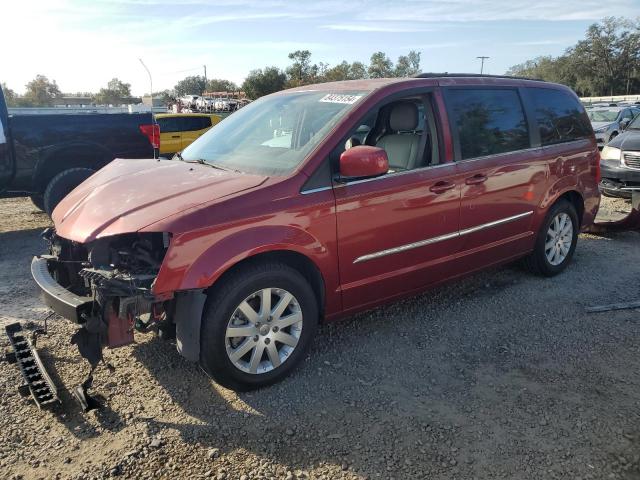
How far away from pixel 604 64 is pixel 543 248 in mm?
73174

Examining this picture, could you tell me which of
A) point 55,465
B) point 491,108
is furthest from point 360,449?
point 491,108

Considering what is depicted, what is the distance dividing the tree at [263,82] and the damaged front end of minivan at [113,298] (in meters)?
53.9

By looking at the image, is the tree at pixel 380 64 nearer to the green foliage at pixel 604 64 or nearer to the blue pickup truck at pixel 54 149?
the green foliage at pixel 604 64

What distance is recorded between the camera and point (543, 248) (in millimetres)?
4984

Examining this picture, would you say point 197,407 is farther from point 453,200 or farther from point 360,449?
point 453,200

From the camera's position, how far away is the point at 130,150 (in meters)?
7.34

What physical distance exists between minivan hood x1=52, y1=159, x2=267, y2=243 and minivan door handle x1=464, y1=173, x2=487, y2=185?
68.3 inches

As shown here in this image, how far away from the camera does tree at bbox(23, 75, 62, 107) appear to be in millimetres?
41419

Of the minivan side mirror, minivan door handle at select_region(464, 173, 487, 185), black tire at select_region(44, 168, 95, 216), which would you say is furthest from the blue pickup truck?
minivan door handle at select_region(464, 173, 487, 185)

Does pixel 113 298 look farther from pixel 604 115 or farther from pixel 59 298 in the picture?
pixel 604 115

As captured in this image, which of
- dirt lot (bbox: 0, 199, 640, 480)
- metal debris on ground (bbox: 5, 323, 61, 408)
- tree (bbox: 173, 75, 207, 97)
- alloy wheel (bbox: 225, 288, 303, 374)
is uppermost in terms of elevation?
tree (bbox: 173, 75, 207, 97)

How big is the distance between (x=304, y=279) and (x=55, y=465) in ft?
5.44

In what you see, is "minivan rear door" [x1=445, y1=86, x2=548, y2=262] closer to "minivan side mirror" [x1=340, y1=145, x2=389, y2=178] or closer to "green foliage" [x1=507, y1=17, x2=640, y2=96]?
"minivan side mirror" [x1=340, y1=145, x2=389, y2=178]

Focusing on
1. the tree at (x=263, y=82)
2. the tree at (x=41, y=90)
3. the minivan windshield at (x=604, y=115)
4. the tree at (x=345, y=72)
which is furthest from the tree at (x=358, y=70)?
the minivan windshield at (x=604, y=115)
